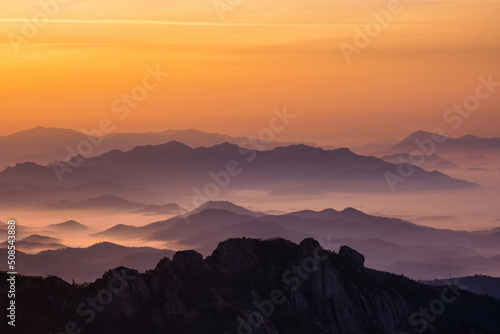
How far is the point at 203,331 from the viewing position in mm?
99625

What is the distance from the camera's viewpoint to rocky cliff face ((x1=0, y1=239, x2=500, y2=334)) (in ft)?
324

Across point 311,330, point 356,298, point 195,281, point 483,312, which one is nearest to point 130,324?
point 195,281

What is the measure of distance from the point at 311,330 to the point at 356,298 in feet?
25.3

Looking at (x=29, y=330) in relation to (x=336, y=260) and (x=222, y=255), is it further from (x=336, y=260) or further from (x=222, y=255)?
(x=336, y=260)

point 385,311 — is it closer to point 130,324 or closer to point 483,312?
point 483,312

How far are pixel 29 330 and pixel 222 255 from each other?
27.0 metres

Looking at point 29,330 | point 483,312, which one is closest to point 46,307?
point 29,330

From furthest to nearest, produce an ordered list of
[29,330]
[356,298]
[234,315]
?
1. [356,298]
2. [234,315]
3. [29,330]

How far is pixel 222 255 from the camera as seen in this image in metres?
114

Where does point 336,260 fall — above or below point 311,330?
above

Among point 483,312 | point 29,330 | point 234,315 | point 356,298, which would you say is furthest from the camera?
point 483,312

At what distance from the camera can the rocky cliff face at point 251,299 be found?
324ft

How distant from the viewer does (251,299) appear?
10794cm

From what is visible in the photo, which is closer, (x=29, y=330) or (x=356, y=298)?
(x=29, y=330)
